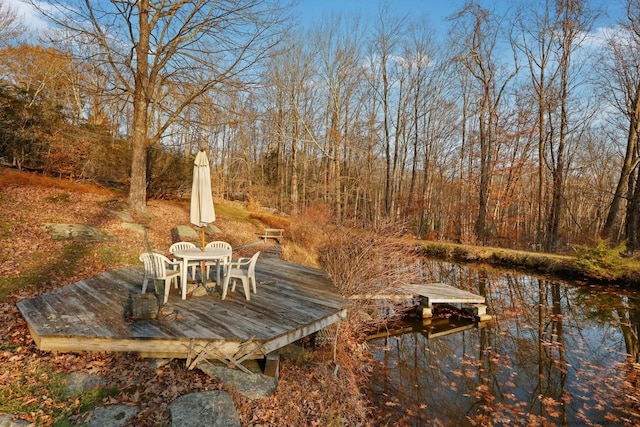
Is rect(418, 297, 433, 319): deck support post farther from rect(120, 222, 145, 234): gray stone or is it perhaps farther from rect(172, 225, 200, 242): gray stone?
rect(120, 222, 145, 234): gray stone

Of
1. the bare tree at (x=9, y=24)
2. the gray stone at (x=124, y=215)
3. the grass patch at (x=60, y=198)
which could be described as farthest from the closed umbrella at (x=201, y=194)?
the bare tree at (x=9, y=24)

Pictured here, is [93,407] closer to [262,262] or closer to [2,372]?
[2,372]

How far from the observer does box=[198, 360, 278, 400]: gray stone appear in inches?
146

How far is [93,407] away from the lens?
3.11 metres

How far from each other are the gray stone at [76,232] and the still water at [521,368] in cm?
739

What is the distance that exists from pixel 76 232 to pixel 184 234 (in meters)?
3.17

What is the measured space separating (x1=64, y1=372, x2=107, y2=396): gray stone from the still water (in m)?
3.39

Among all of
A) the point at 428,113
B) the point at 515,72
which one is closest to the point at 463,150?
the point at 428,113

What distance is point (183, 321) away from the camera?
4.34 meters

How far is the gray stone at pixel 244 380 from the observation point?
3.71m

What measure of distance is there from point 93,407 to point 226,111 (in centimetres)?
978

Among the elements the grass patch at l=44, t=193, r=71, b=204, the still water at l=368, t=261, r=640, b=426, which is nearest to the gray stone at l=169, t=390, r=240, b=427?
the still water at l=368, t=261, r=640, b=426

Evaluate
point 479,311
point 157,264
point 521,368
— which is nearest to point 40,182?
point 157,264

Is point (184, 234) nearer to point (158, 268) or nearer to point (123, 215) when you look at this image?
point (123, 215)
